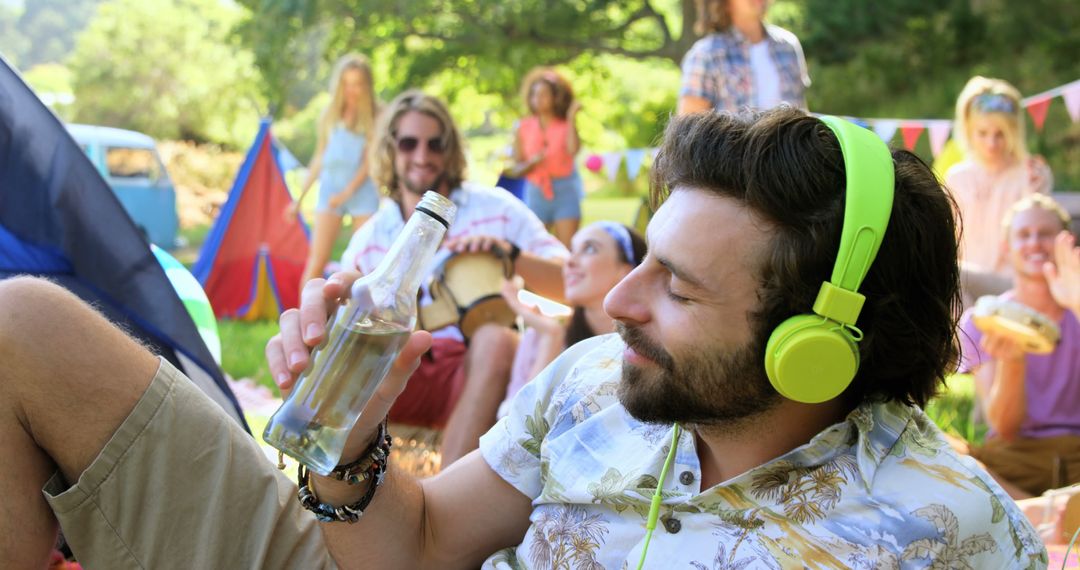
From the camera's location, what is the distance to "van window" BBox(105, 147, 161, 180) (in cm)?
1411

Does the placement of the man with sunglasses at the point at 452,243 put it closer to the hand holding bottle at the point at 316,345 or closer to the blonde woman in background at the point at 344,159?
the hand holding bottle at the point at 316,345

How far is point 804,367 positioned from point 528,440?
51cm

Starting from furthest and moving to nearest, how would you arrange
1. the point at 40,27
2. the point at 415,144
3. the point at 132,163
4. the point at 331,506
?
1. the point at 40,27
2. the point at 132,163
3. the point at 415,144
4. the point at 331,506

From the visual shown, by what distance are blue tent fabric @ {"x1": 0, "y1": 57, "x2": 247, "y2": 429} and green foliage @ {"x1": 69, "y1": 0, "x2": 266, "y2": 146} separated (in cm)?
2297

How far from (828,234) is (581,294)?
2.19 metres

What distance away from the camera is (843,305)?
52.6 inches

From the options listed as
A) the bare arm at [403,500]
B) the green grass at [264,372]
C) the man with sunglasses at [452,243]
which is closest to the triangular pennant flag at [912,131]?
the green grass at [264,372]

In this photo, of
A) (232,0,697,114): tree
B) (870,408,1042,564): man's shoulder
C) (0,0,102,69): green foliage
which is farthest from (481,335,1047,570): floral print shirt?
(0,0,102,69): green foliage

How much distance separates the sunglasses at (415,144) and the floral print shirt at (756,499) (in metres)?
2.76

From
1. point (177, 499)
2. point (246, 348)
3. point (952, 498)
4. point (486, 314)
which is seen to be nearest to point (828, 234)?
point (952, 498)

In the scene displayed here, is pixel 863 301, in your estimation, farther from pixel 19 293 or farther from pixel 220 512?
pixel 19 293

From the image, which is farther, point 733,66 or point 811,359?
point 733,66

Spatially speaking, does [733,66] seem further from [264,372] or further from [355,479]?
[355,479]

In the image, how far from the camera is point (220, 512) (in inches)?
65.5
